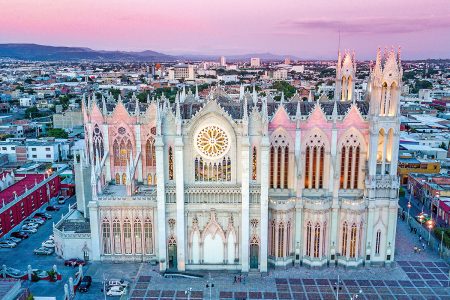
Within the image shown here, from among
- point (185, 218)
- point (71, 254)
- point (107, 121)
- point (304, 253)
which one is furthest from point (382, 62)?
point (71, 254)

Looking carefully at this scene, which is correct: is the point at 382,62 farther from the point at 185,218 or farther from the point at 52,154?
the point at 52,154

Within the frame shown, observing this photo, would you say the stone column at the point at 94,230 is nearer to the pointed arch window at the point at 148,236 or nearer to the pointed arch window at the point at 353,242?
the pointed arch window at the point at 148,236

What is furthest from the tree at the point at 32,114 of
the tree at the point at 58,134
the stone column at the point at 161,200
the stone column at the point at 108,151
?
the stone column at the point at 161,200

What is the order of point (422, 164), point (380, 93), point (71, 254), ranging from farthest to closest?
1. point (422, 164)
2. point (71, 254)
3. point (380, 93)

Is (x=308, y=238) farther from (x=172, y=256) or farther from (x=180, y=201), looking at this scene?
(x=172, y=256)

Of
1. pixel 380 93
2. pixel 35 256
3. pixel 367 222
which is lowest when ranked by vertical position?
pixel 35 256

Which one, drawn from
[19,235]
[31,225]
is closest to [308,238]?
[19,235]
